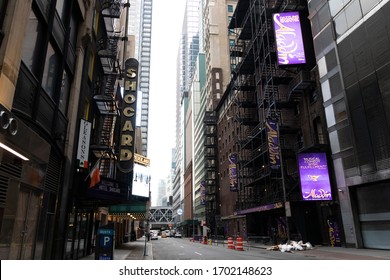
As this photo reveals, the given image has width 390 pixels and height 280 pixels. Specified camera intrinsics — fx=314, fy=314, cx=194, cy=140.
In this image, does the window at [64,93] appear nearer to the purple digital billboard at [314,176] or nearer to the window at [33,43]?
the window at [33,43]

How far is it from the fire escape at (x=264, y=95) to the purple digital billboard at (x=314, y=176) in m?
5.07

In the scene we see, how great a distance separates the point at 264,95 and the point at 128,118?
2058cm

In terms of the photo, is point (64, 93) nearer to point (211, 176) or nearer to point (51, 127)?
point (51, 127)

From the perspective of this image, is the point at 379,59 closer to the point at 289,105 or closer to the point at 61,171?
the point at 289,105

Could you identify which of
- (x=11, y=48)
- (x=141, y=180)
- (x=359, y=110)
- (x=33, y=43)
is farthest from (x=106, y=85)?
(x=359, y=110)

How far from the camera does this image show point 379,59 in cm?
2133

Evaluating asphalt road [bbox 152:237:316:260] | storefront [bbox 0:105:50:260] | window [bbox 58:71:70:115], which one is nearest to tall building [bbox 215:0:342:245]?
asphalt road [bbox 152:237:316:260]

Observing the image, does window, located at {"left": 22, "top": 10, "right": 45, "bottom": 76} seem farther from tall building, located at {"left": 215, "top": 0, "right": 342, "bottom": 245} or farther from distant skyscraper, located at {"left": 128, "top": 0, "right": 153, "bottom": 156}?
distant skyscraper, located at {"left": 128, "top": 0, "right": 153, "bottom": 156}

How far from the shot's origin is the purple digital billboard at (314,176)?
→ 26.5 meters

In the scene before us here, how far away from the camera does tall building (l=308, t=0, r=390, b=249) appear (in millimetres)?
21141

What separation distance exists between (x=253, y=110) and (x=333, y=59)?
24186 mm

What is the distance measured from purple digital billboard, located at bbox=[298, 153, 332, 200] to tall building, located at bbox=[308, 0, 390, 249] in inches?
40.1

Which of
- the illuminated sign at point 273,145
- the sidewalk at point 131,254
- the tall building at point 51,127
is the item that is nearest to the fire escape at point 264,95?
the illuminated sign at point 273,145
